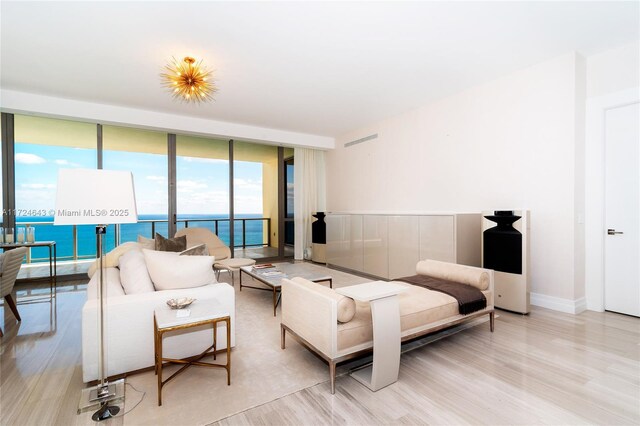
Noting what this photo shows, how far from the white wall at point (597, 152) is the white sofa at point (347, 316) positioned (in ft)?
5.03

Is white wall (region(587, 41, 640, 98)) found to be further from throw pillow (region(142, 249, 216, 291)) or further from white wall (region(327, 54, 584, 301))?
throw pillow (region(142, 249, 216, 291))

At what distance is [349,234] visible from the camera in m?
5.57

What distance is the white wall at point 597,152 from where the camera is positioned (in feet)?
10.4

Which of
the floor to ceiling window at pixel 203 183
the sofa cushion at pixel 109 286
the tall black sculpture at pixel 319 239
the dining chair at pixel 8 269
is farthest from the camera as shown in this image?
the tall black sculpture at pixel 319 239

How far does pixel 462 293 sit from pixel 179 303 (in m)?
2.28

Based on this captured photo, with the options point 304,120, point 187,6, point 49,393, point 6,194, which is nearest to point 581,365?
point 49,393

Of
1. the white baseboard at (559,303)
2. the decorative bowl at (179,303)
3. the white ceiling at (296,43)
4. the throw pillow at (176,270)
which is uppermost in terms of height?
the white ceiling at (296,43)

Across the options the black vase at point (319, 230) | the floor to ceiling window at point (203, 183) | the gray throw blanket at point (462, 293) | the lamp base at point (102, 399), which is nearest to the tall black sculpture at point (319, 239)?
the black vase at point (319, 230)

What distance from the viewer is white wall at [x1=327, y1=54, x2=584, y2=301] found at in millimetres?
3275

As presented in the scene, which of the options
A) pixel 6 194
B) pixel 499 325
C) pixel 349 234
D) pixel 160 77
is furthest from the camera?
pixel 349 234

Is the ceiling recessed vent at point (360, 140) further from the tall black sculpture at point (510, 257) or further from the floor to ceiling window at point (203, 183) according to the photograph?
the tall black sculpture at point (510, 257)

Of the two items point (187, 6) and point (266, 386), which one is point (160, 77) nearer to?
point (187, 6)

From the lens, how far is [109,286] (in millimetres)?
2242

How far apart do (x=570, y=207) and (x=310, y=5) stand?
333 cm
